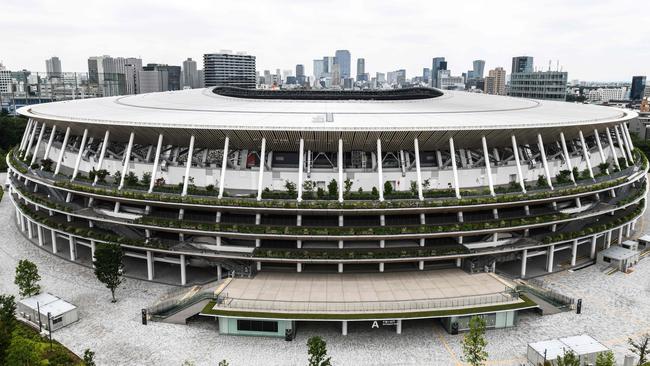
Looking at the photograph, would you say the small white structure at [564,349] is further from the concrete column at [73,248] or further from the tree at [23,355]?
the concrete column at [73,248]

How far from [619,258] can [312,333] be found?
126 ft

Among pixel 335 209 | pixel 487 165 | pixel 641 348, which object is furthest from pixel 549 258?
pixel 335 209

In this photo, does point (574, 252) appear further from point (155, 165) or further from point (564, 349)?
point (155, 165)

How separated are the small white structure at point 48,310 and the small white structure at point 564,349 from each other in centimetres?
3927

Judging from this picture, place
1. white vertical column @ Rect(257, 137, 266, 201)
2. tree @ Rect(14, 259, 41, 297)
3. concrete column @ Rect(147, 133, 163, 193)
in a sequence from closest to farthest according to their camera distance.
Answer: tree @ Rect(14, 259, 41, 297) < white vertical column @ Rect(257, 137, 266, 201) < concrete column @ Rect(147, 133, 163, 193)

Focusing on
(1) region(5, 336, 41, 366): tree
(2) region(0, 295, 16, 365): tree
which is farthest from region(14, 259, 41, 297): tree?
(1) region(5, 336, 41, 366): tree

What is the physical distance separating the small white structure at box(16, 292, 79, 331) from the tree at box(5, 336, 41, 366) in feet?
21.3

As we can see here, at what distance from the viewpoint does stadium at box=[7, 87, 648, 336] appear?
42.3 meters

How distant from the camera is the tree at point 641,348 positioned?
32.8 meters

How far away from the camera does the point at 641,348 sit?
32.8 meters

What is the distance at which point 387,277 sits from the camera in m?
46.0

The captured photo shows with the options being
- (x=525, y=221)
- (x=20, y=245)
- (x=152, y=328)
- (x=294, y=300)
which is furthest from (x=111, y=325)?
(x=525, y=221)

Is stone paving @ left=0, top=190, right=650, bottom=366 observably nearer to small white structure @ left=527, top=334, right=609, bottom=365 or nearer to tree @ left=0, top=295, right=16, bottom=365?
small white structure @ left=527, top=334, right=609, bottom=365

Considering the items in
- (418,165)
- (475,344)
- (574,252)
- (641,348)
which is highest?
(418,165)
